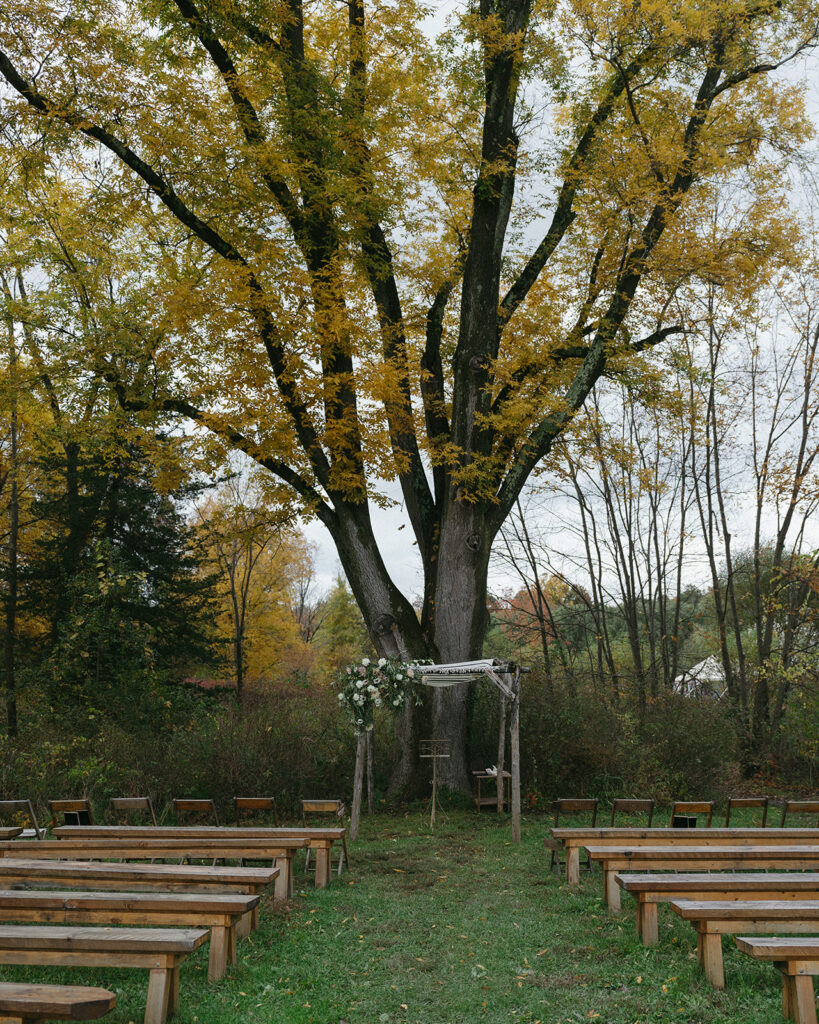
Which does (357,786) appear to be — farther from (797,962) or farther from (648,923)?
(797,962)

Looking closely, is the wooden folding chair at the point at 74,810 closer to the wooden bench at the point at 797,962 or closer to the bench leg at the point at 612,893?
the bench leg at the point at 612,893

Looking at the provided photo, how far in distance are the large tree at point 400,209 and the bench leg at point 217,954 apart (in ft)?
24.4

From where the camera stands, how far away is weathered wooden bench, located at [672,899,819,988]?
4629 mm

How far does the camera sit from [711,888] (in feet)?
17.7

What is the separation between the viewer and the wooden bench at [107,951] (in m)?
4.01

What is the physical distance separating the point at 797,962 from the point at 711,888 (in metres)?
1.32

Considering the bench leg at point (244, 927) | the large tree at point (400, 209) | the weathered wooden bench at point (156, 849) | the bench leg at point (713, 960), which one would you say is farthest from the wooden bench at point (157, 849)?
the large tree at point (400, 209)

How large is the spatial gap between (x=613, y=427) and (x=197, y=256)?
9.92 m

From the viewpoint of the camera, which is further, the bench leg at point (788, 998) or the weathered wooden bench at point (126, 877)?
the weathered wooden bench at point (126, 877)

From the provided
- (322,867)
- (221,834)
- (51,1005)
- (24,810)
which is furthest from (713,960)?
(24,810)

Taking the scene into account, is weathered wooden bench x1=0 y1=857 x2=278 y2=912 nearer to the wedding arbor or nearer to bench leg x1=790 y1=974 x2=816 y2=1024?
bench leg x1=790 y1=974 x2=816 y2=1024

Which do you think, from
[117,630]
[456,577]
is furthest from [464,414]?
[117,630]

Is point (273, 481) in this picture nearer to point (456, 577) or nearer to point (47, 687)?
point (456, 577)

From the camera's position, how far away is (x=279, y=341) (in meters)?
11.4
